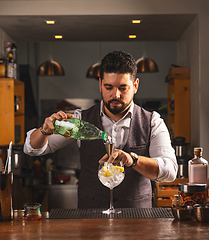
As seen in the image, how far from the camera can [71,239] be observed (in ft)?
3.87

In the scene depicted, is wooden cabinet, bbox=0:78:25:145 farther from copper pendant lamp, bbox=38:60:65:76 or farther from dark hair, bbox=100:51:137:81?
dark hair, bbox=100:51:137:81

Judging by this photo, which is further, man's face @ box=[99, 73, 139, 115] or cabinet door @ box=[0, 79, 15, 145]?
cabinet door @ box=[0, 79, 15, 145]

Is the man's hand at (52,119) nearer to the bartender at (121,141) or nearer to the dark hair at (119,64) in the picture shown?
the bartender at (121,141)

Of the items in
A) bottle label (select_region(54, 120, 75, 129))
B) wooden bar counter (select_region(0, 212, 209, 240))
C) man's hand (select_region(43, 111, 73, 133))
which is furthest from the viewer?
bottle label (select_region(54, 120, 75, 129))

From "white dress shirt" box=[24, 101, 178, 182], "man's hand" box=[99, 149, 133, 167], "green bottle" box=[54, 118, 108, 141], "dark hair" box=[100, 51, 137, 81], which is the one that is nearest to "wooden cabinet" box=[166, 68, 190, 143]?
"white dress shirt" box=[24, 101, 178, 182]

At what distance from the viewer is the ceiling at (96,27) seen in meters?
3.48

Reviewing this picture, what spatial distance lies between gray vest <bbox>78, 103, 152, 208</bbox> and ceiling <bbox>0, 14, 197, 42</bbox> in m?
1.77

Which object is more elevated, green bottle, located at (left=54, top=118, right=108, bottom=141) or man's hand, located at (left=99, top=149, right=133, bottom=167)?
green bottle, located at (left=54, top=118, right=108, bottom=141)

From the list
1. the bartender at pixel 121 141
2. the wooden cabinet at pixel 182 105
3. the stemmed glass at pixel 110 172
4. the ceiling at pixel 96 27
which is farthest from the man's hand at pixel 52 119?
the wooden cabinet at pixel 182 105

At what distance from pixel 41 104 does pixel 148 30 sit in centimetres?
295

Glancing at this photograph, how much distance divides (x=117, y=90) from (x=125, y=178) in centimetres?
53

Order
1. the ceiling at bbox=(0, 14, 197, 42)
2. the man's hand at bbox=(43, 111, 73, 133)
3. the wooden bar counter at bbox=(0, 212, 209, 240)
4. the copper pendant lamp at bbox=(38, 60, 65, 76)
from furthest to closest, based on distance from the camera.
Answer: the copper pendant lamp at bbox=(38, 60, 65, 76)
the ceiling at bbox=(0, 14, 197, 42)
the man's hand at bbox=(43, 111, 73, 133)
the wooden bar counter at bbox=(0, 212, 209, 240)

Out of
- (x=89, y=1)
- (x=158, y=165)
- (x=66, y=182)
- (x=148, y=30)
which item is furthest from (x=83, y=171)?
(x=66, y=182)

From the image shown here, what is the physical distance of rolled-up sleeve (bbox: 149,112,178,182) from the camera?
172 cm
